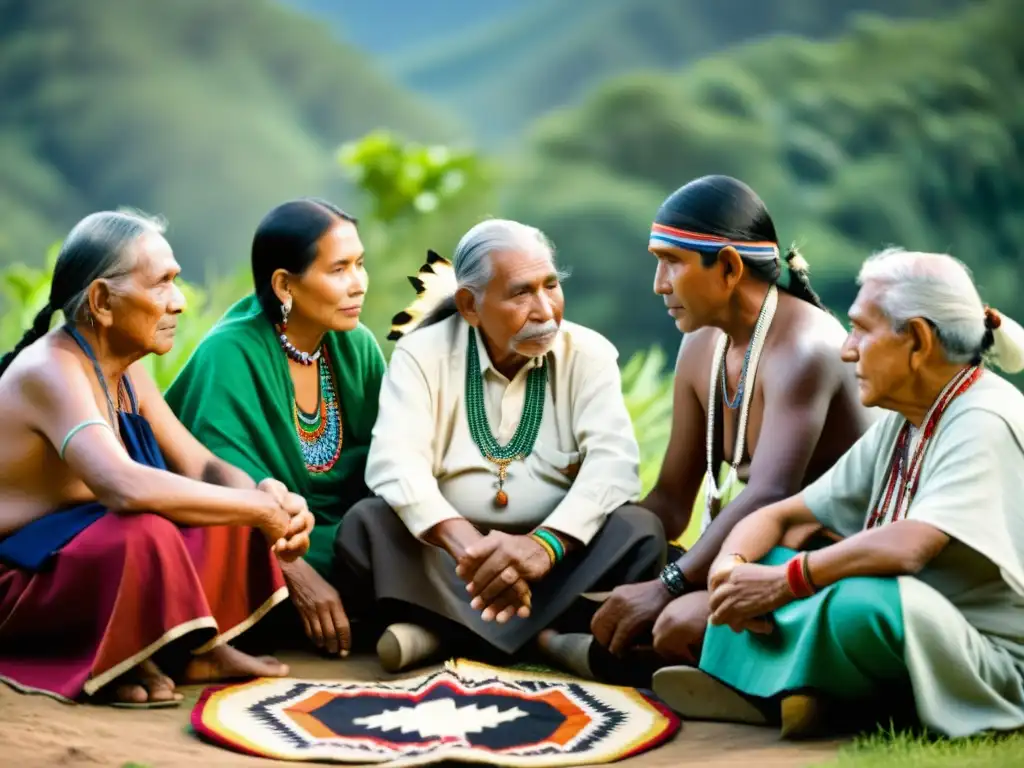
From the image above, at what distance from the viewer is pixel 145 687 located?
4.41 meters

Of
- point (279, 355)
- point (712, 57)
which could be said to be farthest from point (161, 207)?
point (279, 355)

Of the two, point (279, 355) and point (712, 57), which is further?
point (712, 57)

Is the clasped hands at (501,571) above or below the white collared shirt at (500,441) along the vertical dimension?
below

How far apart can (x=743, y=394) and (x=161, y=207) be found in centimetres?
1318

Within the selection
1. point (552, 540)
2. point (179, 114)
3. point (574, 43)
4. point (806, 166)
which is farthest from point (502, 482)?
point (574, 43)

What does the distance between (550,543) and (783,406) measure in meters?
0.86

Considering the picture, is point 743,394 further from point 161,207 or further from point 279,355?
point 161,207

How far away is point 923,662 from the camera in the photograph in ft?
12.4

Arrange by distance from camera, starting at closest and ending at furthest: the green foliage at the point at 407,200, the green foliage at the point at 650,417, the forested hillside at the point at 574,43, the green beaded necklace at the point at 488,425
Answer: the green beaded necklace at the point at 488,425, the green foliage at the point at 650,417, the green foliage at the point at 407,200, the forested hillside at the point at 574,43

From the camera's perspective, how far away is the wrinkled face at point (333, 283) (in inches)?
203

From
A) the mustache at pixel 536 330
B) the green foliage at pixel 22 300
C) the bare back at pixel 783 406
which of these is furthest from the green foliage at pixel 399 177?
the mustache at pixel 536 330

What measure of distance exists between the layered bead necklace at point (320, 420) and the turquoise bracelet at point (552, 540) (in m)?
0.97

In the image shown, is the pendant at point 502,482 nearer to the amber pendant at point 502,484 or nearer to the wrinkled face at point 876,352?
the amber pendant at point 502,484

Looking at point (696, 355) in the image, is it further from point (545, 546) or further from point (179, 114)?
point (179, 114)
